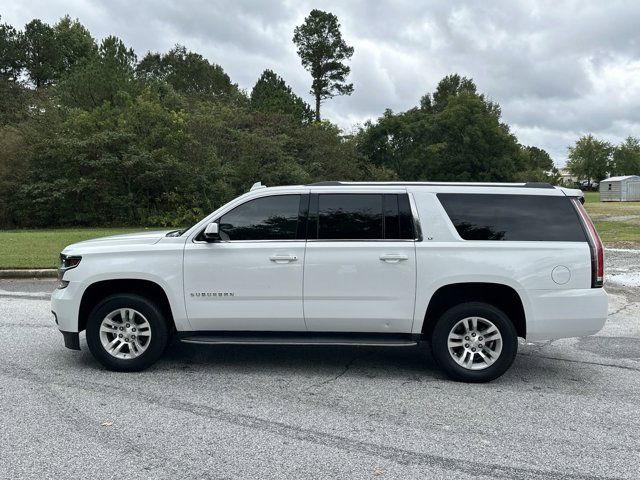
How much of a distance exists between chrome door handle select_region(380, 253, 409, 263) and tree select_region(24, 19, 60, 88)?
5654 cm

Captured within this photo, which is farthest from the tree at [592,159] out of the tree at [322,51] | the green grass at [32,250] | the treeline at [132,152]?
the green grass at [32,250]

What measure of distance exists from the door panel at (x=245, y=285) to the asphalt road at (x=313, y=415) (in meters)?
0.57

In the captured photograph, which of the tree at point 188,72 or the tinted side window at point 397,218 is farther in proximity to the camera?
the tree at point 188,72

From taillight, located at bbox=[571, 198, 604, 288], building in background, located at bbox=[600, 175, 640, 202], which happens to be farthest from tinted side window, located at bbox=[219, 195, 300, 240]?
building in background, located at bbox=[600, 175, 640, 202]

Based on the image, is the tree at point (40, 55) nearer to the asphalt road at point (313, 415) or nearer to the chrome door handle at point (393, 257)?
the asphalt road at point (313, 415)

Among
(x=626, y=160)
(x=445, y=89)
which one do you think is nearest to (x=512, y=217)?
(x=445, y=89)

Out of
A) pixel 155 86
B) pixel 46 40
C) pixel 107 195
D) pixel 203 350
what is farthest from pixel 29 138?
pixel 46 40

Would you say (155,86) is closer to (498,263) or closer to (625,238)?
(625,238)

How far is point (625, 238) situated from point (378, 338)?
16.1m

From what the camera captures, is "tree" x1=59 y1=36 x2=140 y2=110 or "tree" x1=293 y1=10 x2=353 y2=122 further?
"tree" x1=293 y1=10 x2=353 y2=122

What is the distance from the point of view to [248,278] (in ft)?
17.5

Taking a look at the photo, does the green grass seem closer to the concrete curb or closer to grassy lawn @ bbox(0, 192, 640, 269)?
grassy lawn @ bbox(0, 192, 640, 269)

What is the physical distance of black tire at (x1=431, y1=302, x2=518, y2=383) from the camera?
206 inches

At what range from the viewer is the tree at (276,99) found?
46469mm
